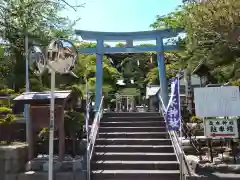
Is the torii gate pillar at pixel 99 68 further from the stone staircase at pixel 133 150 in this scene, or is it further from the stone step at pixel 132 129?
the stone step at pixel 132 129

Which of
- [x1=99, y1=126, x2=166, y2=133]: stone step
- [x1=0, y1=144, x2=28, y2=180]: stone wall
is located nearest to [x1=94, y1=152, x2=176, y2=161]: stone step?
[x1=99, y1=126, x2=166, y2=133]: stone step

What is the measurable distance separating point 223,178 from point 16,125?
7301 mm

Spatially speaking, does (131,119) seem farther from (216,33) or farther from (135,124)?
(216,33)

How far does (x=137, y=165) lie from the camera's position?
31.1 ft

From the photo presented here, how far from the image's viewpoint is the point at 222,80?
559 inches

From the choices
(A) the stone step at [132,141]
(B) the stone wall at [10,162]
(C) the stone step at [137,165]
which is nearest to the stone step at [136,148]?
(A) the stone step at [132,141]

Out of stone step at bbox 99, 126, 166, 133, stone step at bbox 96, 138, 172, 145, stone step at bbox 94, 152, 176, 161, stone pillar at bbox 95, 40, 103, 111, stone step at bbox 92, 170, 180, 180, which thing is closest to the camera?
stone step at bbox 92, 170, 180, 180

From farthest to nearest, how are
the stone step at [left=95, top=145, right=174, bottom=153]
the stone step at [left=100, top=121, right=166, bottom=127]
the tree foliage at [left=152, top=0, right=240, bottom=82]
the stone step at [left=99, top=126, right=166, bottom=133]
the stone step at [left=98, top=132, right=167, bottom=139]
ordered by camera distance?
the stone step at [left=100, top=121, right=166, bottom=127], the stone step at [left=99, top=126, right=166, bottom=133], the stone step at [left=98, top=132, right=167, bottom=139], the stone step at [left=95, top=145, right=174, bottom=153], the tree foliage at [left=152, top=0, right=240, bottom=82]

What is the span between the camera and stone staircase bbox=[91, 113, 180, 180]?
900cm

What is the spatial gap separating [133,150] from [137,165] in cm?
103

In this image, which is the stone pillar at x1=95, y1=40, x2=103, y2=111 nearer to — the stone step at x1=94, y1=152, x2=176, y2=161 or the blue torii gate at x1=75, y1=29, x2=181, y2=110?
the blue torii gate at x1=75, y1=29, x2=181, y2=110

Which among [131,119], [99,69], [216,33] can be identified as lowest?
[131,119]

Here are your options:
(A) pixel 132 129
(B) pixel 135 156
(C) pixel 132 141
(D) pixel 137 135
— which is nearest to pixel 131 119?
(A) pixel 132 129

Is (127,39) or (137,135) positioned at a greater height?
(127,39)
